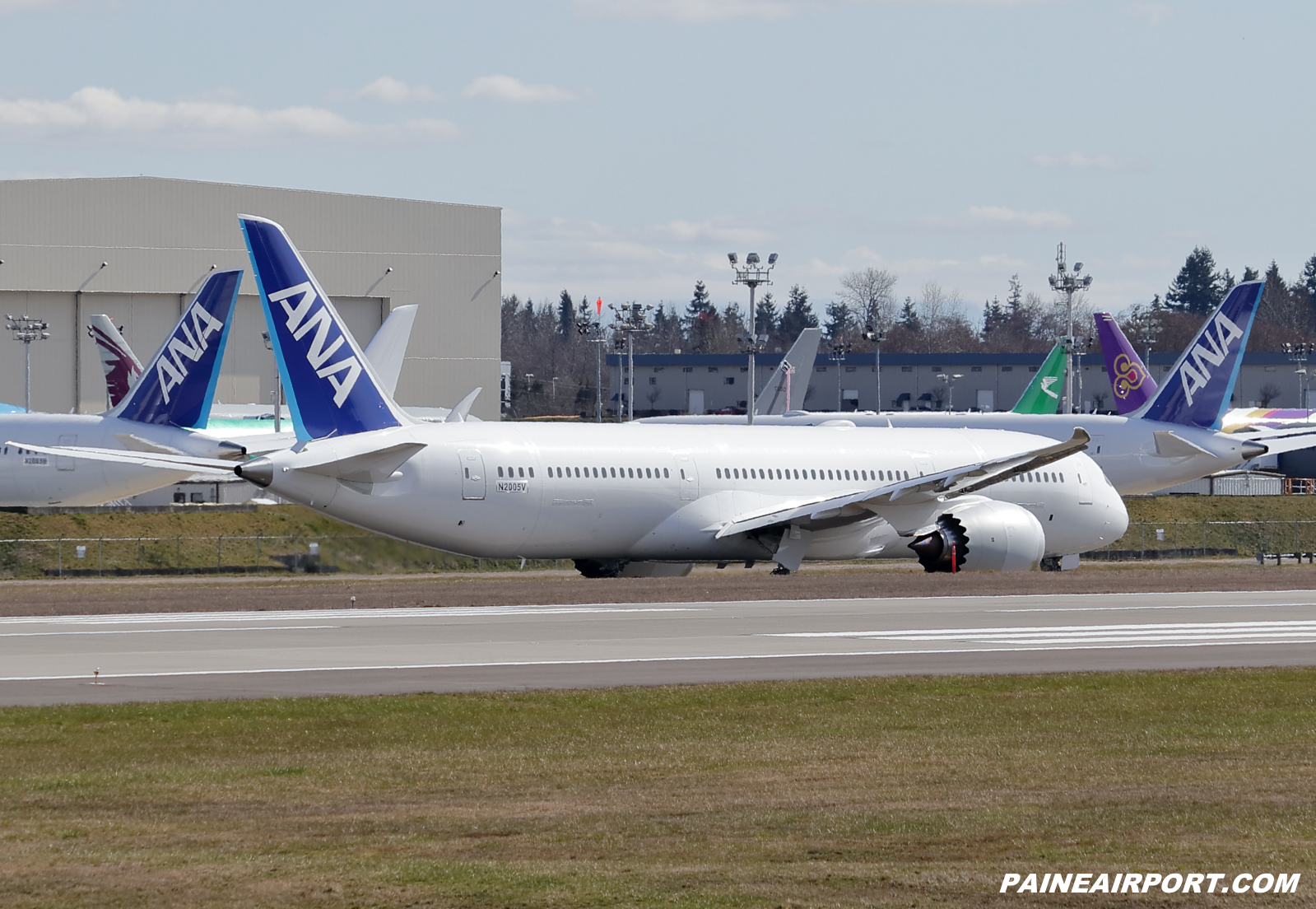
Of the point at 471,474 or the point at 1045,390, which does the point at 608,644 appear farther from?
the point at 1045,390

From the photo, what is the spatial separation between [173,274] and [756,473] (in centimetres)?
6196

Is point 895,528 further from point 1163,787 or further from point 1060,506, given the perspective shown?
point 1163,787

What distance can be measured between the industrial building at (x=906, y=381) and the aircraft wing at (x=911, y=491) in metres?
117

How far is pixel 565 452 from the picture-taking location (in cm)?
3772

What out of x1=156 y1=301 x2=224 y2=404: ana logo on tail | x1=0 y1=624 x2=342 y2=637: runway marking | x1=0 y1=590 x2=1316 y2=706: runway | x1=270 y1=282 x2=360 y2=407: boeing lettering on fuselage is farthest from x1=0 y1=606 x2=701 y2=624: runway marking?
x1=156 y1=301 x2=224 y2=404: ana logo on tail

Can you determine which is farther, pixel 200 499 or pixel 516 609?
pixel 200 499

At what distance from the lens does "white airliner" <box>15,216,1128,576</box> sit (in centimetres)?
3503

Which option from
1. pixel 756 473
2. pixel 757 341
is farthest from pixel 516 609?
pixel 757 341

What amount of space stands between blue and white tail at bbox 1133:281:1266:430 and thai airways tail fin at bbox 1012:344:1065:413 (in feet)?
78.1

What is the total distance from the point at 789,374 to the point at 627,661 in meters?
74.1

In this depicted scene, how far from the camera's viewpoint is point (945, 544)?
40.8 metres

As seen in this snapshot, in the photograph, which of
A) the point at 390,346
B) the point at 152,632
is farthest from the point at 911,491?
the point at 152,632

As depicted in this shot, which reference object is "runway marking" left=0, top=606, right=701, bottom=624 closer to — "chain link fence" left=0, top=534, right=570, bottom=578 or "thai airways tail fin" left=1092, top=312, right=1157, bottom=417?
"chain link fence" left=0, top=534, right=570, bottom=578

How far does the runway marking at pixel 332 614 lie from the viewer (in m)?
28.7
